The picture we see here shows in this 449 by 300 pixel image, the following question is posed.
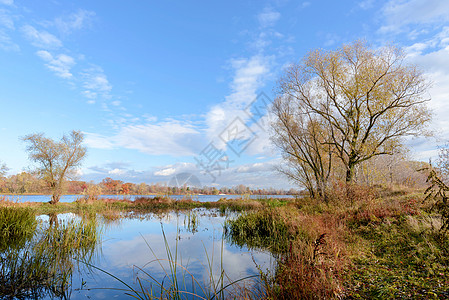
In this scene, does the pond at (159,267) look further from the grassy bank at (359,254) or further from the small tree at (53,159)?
the small tree at (53,159)

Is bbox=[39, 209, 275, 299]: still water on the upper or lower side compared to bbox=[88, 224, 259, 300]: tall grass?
lower

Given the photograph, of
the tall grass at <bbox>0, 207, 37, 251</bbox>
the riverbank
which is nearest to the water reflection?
the riverbank

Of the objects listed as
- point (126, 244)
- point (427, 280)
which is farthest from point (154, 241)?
point (427, 280)

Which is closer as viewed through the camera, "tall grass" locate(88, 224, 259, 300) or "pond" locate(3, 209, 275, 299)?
"tall grass" locate(88, 224, 259, 300)

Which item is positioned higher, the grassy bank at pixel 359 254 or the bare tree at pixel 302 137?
the bare tree at pixel 302 137

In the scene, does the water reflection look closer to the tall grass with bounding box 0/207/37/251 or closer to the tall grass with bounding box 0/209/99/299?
the tall grass with bounding box 0/209/99/299

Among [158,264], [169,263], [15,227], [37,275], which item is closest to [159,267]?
[158,264]

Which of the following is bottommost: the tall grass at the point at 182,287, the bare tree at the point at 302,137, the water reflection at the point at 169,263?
the water reflection at the point at 169,263

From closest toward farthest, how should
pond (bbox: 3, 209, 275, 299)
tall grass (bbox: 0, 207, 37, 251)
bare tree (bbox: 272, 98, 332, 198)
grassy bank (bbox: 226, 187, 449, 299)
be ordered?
grassy bank (bbox: 226, 187, 449, 299), pond (bbox: 3, 209, 275, 299), tall grass (bbox: 0, 207, 37, 251), bare tree (bbox: 272, 98, 332, 198)

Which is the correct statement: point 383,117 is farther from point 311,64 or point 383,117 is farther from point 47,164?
point 47,164

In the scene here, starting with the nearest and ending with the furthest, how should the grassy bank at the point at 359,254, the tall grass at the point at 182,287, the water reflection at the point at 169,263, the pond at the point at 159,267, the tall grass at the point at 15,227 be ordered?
the tall grass at the point at 182,287, the grassy bank at the point at 359,254, the pond at the point at 159,267, the water reflection at the point at 169,263, the tall grass at the point at 15,227

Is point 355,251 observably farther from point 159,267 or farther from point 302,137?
point 302,137

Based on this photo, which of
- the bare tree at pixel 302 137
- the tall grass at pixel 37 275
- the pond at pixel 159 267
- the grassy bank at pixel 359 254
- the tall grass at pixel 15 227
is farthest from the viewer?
the bare tree at pixel 302 137

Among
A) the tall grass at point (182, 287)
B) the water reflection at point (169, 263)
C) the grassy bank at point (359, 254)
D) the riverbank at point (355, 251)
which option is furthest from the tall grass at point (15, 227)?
the grassy bank at point (359, 254)
